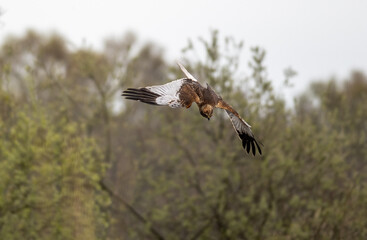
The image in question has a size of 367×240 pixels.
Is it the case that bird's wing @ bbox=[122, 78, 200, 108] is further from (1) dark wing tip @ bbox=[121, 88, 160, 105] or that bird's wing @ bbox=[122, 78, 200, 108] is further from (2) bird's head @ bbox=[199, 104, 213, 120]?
(2) bird's head @ bbox=[199, 104, 213, 120]

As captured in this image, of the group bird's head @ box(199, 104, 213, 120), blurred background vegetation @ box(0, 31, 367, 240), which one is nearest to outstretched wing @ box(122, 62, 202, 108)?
bird's head @ box(199, 104, 213, 120)

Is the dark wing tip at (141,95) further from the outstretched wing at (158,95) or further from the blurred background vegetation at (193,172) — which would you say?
the blurred background vegetation at (193,172)

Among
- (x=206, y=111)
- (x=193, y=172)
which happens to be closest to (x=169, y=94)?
(x=206, y=111)

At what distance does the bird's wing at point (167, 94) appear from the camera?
641 cm

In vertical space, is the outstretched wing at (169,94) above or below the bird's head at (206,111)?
above

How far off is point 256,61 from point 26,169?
23.8ft

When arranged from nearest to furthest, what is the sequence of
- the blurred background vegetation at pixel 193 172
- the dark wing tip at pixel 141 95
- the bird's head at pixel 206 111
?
the dark wing tip at pixel 141 95
the bird's head at pixel 206 111
the blurred background vegetation at pixel 193 172

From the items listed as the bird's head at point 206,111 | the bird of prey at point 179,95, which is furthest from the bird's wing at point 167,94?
the bird's head at point 206,111

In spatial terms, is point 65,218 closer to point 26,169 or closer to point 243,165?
point 26,169

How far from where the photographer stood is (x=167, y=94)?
669 cm

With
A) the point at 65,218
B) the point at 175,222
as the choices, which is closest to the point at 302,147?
the point at 175,222

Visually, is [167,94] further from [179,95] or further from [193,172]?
[193,172]

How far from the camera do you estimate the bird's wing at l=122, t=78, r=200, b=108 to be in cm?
641

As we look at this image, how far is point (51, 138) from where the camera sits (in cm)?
1460
